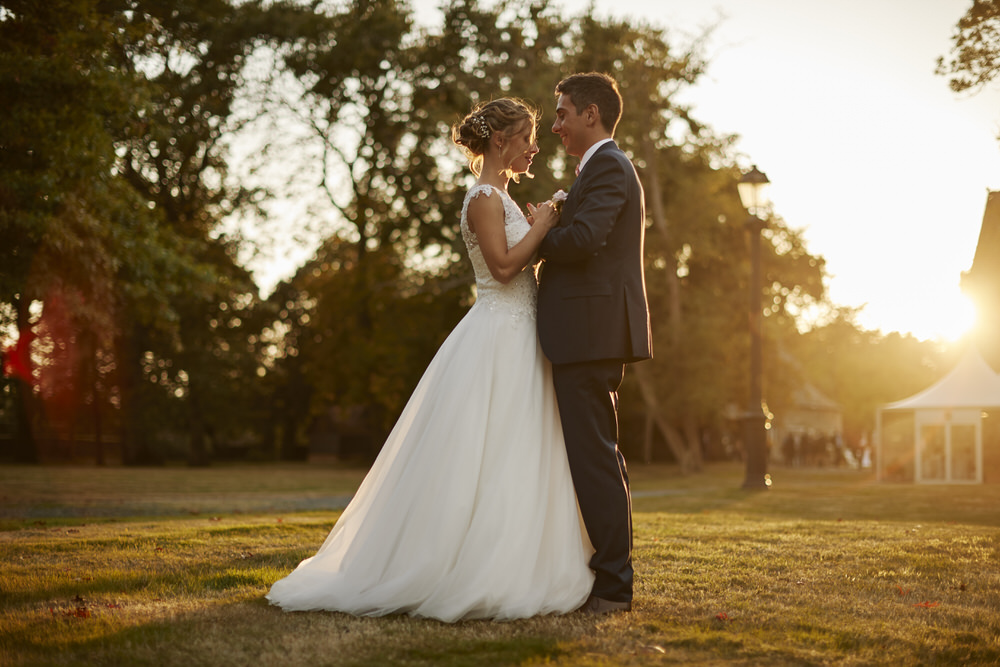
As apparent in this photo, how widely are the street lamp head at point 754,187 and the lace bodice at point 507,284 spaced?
1239cm

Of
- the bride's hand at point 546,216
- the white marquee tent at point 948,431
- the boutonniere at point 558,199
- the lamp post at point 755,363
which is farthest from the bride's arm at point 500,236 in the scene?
the white marquee tent at point 948,431

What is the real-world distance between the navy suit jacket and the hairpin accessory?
1.89 feet

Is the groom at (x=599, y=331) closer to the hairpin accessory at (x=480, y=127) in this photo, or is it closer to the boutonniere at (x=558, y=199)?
the boutonniere at (x=558, y=199)

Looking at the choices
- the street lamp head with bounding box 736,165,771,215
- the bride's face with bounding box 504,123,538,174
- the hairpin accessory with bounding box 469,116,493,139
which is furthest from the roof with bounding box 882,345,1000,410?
the hairpin accessory with bounding box 469,116,493,139

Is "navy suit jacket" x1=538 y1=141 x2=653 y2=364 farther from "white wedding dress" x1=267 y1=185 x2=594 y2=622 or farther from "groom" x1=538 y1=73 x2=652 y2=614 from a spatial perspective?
"white wedding dress" x1=267 y1=185 x2=594 y2=622

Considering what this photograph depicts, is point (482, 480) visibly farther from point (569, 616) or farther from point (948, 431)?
point (948, 431)

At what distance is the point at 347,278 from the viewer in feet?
111

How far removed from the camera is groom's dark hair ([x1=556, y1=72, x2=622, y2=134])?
4445 mm

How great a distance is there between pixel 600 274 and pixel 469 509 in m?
1.28

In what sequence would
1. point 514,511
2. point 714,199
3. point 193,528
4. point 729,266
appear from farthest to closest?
point 729,266 < point 714,199 < point 193,528 < point 514,511

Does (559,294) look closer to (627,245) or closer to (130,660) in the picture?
(627,245)

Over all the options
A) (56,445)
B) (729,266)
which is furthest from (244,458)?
(729,266)

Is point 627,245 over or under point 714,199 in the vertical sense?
under

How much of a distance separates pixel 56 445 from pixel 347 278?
13833mm
